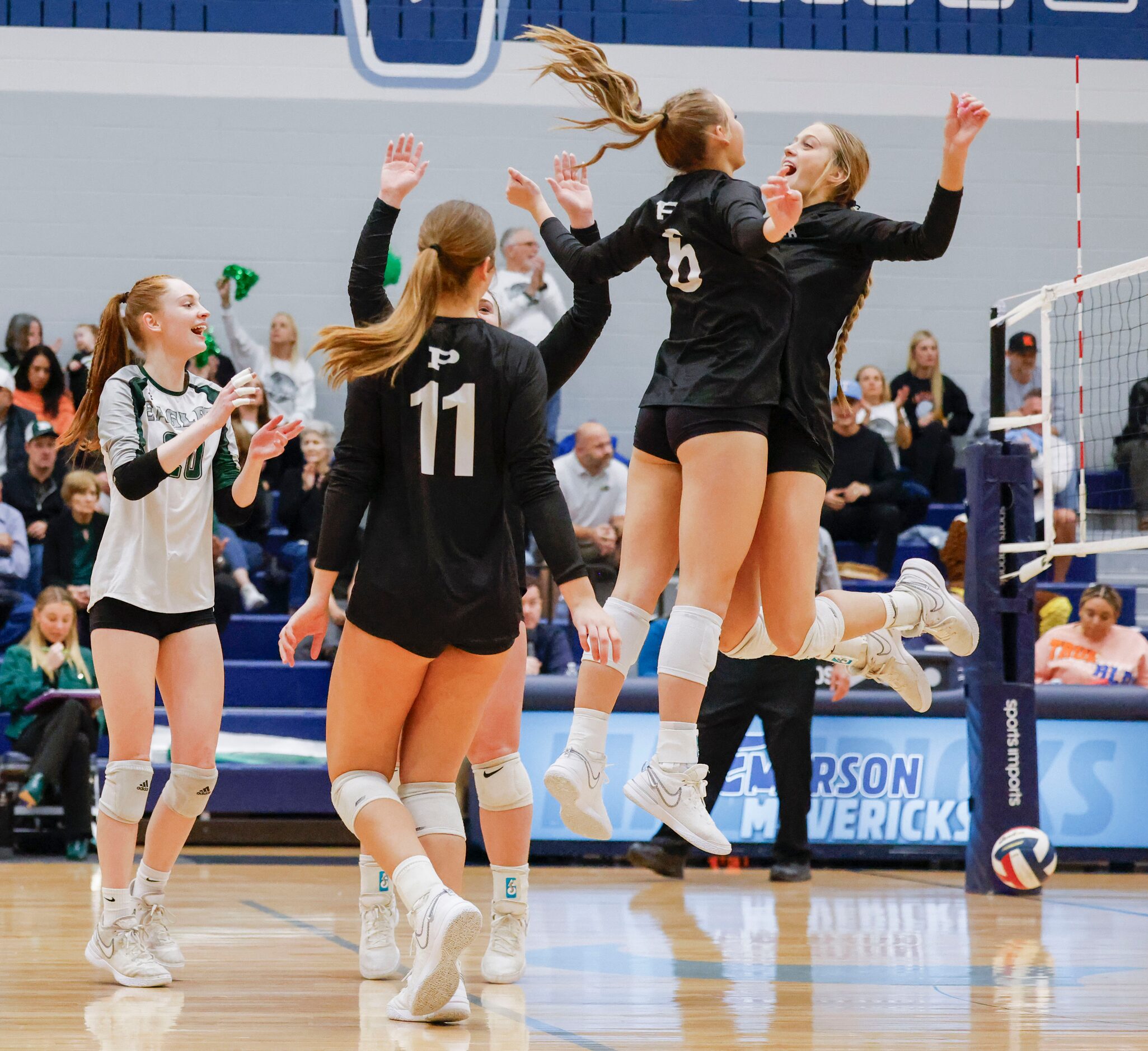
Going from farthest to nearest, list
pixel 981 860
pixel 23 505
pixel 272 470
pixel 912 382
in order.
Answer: pixel 912 382, pixel 272 470, pixel 23 505, pixel 981 860

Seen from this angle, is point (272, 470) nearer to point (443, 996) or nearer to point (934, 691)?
point (934, 691)

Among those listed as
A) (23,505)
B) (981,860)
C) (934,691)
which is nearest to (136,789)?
(981,860)

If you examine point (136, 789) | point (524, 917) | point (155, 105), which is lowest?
point (524, 917)

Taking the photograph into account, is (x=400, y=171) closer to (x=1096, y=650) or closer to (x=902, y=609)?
(x=902, y=609)

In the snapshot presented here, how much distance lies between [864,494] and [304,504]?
12.2 ft

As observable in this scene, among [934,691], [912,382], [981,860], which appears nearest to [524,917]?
[981,860]

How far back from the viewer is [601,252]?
396cm

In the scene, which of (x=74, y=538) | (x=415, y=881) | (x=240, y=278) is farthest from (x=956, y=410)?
(x=415, y=881)

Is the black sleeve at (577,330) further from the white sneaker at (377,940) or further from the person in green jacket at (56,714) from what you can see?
the person in green jacket at (56,714)

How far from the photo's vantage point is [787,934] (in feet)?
17.3

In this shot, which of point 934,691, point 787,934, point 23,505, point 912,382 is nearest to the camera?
point 787,934

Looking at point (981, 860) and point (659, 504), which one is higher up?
point (659, 504)

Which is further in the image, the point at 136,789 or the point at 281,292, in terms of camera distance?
the point at 281,292

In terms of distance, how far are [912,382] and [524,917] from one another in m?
8.38
